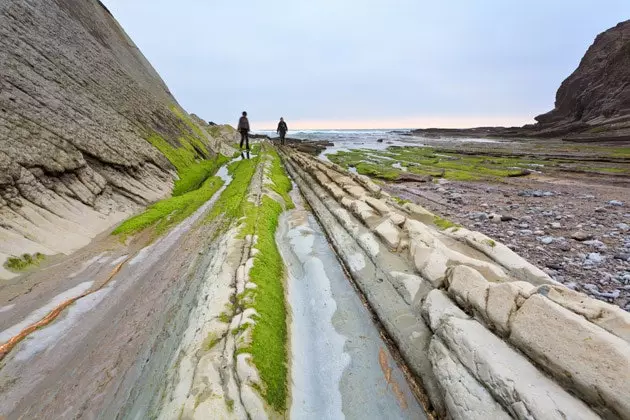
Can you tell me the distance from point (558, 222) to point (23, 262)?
1406 cm

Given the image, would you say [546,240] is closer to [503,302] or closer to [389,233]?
[389,233]

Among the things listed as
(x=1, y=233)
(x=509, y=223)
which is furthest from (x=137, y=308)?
(x=509, y=223)

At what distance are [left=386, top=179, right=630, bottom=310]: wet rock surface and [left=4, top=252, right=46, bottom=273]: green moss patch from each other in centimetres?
1102

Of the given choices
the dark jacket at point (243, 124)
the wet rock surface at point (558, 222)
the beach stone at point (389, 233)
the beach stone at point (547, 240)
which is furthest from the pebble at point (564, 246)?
the dark jacket at point (243, 124)

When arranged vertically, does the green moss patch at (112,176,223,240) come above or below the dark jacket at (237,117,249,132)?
below

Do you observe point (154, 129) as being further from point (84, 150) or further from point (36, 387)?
point (36, 387)

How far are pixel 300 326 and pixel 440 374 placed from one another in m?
2.31

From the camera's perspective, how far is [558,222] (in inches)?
374

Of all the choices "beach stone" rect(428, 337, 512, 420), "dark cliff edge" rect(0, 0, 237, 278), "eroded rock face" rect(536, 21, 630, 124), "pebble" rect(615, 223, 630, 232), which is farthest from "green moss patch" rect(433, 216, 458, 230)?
"eroded rock face" rect(536, 21, 630, 124)

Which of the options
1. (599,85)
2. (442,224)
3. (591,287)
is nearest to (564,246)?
(591,287)

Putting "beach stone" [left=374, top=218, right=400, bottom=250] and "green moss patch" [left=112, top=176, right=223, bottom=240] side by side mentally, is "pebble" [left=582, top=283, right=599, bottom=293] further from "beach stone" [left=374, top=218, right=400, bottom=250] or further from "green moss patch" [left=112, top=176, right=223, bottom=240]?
"green moss patch" [left=112, top=176, right=223, bottom=240]

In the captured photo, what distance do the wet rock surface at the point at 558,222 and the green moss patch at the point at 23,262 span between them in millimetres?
11022

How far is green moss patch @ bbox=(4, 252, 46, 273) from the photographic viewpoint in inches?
251

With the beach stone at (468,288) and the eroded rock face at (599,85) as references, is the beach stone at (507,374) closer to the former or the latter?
the beach stone at (468,288)
